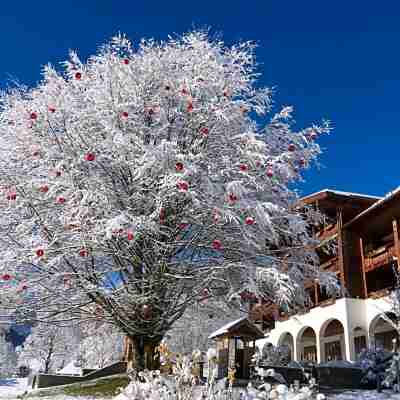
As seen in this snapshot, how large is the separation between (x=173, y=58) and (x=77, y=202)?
4.30 m

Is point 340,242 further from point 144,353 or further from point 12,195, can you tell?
point 12,195

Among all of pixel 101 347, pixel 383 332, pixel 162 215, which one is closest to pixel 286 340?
pixel 383 332

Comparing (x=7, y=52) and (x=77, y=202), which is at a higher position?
(x=7, y=52)

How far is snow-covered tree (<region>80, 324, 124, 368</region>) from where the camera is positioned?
50.5ft

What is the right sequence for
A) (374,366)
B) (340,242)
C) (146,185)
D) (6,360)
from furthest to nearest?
(6,360)
(340,242)
(374,366)
(146,185)

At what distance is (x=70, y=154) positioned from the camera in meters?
9.27

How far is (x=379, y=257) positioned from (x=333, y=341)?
6601 millimetres

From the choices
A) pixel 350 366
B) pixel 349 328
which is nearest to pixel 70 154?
pixel 350 366

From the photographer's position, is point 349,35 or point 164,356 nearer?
point 164,356

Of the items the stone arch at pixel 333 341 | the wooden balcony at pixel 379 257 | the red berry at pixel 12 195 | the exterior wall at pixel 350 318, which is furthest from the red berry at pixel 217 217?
the stone arch at pixel 333 341

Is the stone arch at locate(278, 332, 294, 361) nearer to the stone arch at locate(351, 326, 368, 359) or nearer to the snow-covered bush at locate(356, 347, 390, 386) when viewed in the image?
the stone arch at locate(351, 326, 368, 359)

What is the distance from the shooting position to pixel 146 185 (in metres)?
9.27

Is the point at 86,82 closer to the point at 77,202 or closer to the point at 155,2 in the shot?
the point at 77,202

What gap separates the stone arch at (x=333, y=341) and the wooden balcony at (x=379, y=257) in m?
4.01
